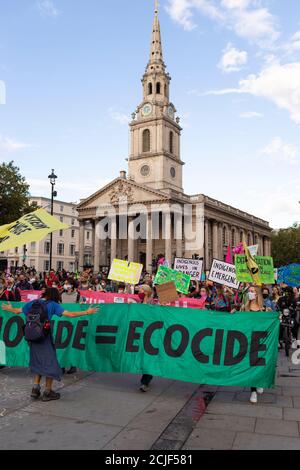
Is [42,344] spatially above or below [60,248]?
below

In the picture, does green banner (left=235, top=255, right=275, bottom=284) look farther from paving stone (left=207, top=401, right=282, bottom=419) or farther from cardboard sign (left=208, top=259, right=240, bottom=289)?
paving stone (left=207, top=401, right=282, bottom=419)

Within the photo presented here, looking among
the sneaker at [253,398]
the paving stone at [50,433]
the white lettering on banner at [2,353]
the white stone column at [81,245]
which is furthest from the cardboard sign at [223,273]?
the white stone column at [81,245]

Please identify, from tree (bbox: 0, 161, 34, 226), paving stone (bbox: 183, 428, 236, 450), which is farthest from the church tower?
paving stone (bbox: 183, 428, 236, 450)

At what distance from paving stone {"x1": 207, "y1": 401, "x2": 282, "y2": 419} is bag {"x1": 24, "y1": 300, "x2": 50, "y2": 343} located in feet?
9.04

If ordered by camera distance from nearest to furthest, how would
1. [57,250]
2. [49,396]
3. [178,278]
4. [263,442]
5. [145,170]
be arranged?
1. [263,442]
2. [49,396]
3. [178,278]
4. [145,170]
5. [57,250]

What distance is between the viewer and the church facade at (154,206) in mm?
64688

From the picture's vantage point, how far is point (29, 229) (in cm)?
877

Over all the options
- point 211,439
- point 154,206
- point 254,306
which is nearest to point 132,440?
point 211,439

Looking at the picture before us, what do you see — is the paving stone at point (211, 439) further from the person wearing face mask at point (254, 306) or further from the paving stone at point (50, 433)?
the person wearing face mask at point (254, 306)

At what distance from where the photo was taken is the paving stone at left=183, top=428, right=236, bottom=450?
4727 millimetres

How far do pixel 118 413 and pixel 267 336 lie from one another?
2590mm

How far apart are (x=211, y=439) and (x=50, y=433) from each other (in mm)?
1916

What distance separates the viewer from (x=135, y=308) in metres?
7.46

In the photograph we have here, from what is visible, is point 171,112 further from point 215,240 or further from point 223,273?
point 223,273
